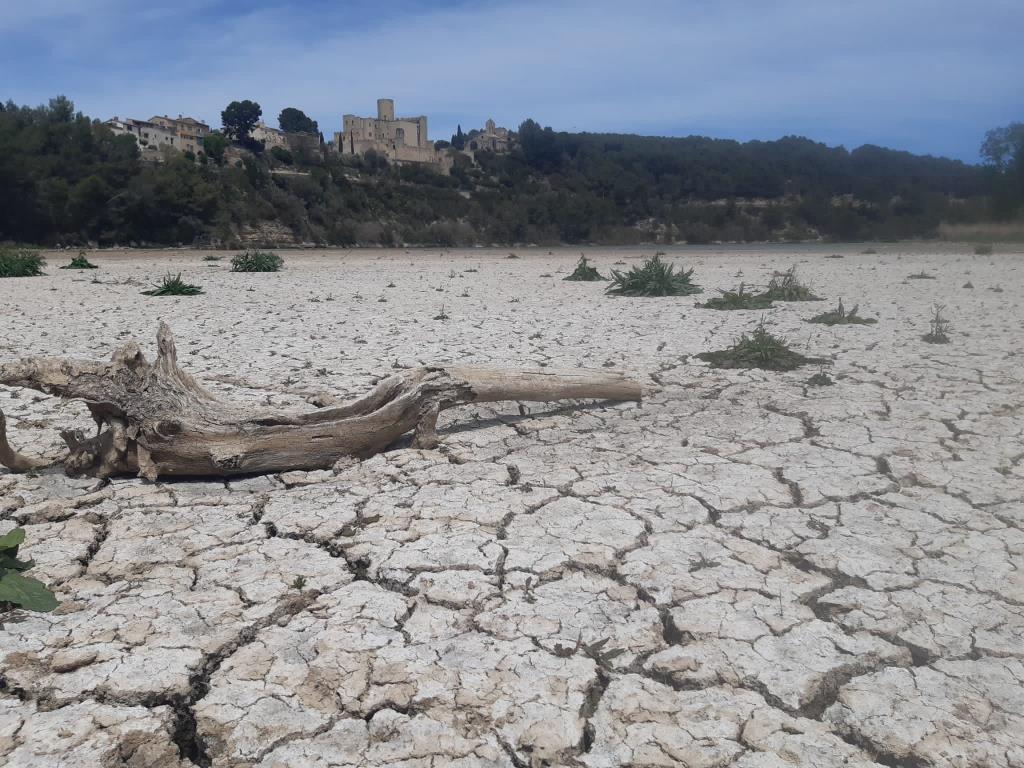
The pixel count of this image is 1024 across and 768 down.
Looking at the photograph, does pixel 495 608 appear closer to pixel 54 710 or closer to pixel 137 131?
pixel 54 710

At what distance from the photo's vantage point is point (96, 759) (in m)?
1.62

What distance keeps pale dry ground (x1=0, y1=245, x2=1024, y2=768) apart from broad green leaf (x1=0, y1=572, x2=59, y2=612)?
0.04 metres

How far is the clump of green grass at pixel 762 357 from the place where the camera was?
5.36 meters

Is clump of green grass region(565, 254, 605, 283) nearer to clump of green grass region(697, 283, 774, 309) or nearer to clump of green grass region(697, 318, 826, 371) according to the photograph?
clump of green grass region(697, 283, 774, 309)

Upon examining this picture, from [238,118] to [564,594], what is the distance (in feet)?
182

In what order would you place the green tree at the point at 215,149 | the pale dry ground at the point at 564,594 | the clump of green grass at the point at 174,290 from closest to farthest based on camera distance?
the pale dry ground at the point at 564,594, the clump of green grass at the point at 174,290, the green tree at the point at 215,149

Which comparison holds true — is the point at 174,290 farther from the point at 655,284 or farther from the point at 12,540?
the point at 12,540

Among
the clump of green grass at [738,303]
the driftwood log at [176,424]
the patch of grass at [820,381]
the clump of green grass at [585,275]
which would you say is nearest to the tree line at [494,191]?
the clump of green grass at [585,275]

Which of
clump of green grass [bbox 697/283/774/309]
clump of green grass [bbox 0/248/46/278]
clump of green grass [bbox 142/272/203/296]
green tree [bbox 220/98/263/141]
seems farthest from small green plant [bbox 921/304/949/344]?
green tree [bbox 220/98/263/141]

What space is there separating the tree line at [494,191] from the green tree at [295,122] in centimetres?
1226

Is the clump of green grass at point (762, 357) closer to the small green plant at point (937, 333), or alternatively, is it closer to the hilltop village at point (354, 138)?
the small green plant at point (937, 333)

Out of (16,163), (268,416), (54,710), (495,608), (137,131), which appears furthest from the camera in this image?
(137,131)

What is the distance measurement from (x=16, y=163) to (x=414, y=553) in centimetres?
2474

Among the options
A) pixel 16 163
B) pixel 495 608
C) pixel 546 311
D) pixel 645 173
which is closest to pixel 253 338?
pixel 546 311
